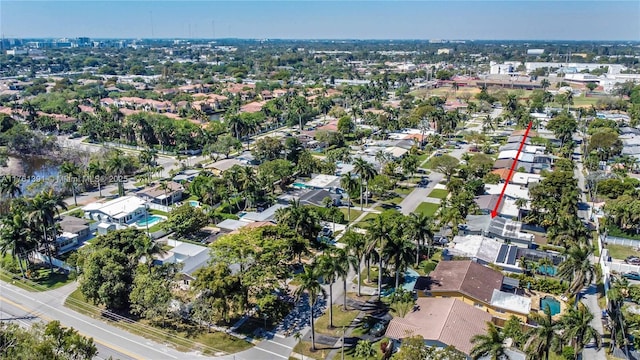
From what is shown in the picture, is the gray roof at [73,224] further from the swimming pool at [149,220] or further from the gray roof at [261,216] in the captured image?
the gray roof at [261,216]

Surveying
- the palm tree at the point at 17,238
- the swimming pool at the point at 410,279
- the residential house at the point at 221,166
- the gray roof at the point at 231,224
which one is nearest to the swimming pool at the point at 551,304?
the swimming pool at the point at 410,279

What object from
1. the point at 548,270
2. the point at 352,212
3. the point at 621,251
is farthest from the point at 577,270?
the point at 352,212

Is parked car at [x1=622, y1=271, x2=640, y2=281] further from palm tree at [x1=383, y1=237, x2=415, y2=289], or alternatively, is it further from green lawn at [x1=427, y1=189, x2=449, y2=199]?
green lawn at [x1=427, y1=189, x2=449, y2=199]

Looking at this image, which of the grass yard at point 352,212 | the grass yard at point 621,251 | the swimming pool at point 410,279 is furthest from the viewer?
the grass yard at point 352,212

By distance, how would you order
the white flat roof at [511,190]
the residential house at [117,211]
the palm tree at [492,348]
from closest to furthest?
1. the palm tree at [492,348]
2. the residential house at [117,211]
3. the white flat roof at [511,190]

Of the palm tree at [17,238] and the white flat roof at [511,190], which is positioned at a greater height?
the palm tree at [17,238]

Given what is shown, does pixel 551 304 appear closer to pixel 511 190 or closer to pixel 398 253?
pixel 398 253
